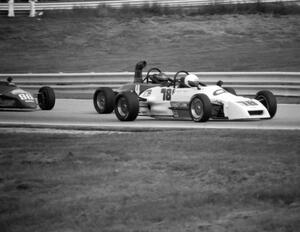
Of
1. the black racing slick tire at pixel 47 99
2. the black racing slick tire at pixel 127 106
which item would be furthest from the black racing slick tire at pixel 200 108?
the black racing slick tire at pixel 47 99

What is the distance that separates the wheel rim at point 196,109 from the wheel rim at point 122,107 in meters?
1.41

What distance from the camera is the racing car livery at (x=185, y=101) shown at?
1520cm

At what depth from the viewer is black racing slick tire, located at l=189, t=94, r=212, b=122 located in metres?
15.1

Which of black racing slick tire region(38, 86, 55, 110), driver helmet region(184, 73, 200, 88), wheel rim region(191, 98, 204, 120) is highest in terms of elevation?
driver helmet region(184, 73, 200, 88)

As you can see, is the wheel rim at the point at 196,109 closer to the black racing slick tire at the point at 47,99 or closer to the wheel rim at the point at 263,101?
the wheel rim at the point at 263,101

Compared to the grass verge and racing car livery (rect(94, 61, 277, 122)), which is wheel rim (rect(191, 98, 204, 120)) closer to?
racing car livery (rect(94, 61, 277, 122))

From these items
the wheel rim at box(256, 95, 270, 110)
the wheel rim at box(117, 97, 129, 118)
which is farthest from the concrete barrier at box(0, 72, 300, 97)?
the wheel rim at box(117, 97, 129, 118)

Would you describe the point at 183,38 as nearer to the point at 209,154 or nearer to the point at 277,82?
the point at 277,82

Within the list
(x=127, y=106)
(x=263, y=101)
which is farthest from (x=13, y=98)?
(x=263, y=101)

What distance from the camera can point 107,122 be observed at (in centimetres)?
1611

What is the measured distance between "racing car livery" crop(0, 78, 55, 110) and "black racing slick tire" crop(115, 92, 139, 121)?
3.35 m

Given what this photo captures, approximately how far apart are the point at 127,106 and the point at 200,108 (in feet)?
4.92

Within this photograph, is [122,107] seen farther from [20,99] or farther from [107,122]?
[20,99]

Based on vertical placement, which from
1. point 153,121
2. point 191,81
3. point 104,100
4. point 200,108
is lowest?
point 153,121
